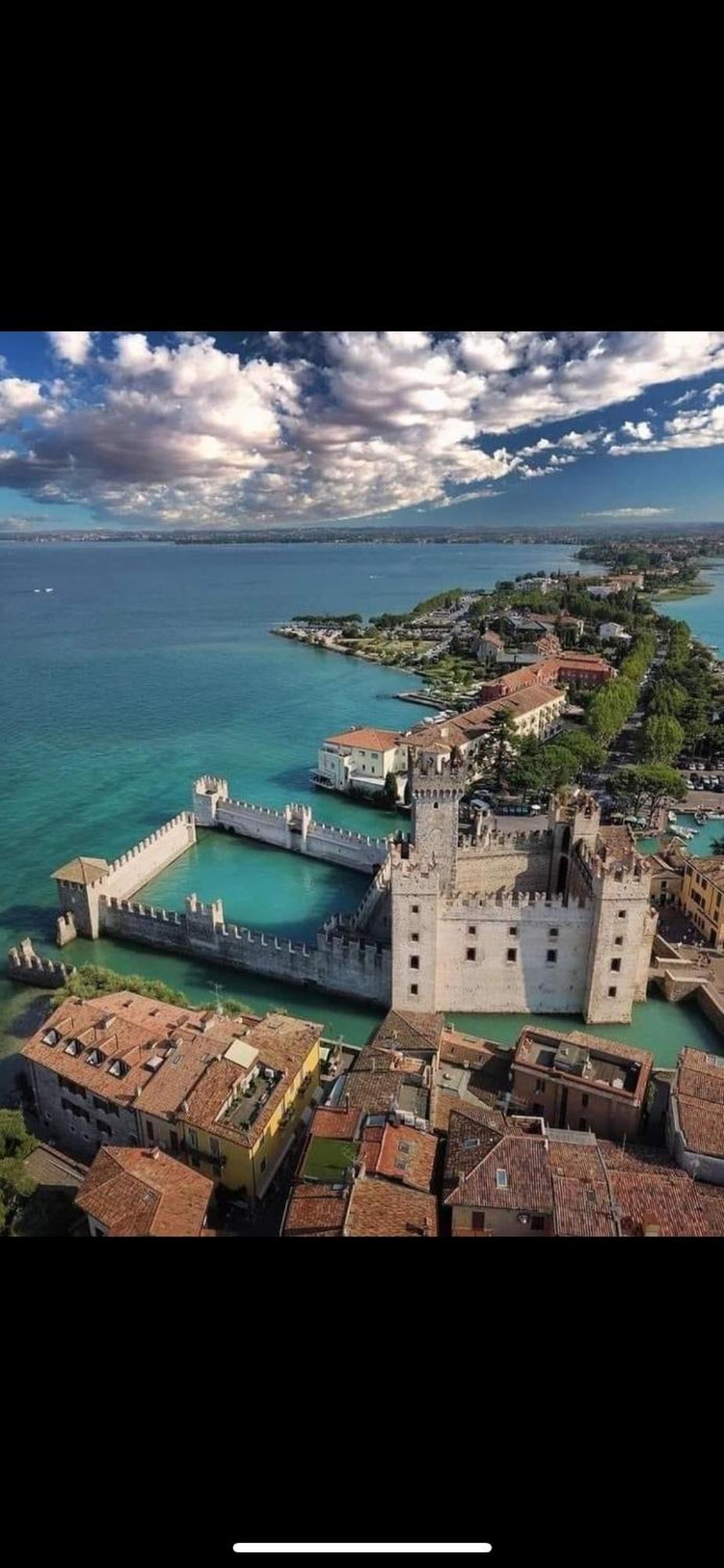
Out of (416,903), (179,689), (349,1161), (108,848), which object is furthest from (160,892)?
(179,689)

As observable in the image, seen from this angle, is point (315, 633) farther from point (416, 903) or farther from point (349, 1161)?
point (349, 1161)

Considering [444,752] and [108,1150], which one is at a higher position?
[444,752]

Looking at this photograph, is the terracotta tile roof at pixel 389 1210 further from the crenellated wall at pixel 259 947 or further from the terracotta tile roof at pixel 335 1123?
the crenellated wall at pixel 259 947

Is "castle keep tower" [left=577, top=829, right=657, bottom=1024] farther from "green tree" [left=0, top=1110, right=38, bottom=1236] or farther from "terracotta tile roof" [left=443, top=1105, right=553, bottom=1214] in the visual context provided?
"green tree" [left=0, top=1110, right=38, bottom=1236]
